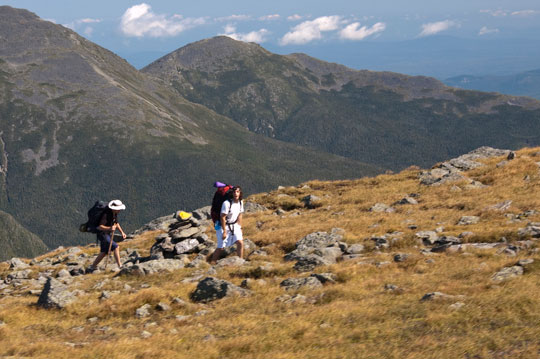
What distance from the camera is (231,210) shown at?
22188mm

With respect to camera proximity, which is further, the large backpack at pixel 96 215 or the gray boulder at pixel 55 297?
the large backpack at pixel 96 215

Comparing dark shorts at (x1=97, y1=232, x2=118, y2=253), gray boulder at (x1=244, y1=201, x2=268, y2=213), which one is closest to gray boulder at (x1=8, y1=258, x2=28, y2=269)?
dark shorts at (x1=97, y1=232, x2=118, y2=253)

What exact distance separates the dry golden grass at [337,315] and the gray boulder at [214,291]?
406 mm

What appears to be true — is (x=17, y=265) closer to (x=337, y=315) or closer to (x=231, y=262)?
(x=231, y=262)

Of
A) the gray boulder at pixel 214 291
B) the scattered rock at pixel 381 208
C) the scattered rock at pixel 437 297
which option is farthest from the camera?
the scattered rock at pixel 381 208

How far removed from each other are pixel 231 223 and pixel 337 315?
374 inches

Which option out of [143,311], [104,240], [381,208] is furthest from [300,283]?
[381,208]

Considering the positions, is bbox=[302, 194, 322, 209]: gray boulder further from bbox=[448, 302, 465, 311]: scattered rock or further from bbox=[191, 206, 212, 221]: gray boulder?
bbox=[448, 302, 465, 311]: scattered rock

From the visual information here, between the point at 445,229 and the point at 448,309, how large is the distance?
427 inches

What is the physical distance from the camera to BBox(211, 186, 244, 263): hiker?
22062mm

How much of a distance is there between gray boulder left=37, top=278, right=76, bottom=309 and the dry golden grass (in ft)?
1.04

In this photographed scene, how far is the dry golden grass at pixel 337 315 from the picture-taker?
455 inches

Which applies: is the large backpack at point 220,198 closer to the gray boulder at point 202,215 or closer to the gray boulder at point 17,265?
the gray boulder at point 17,265

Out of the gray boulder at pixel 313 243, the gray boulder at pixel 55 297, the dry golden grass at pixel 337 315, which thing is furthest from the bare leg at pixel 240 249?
the gray boulder at pixel 55 297
